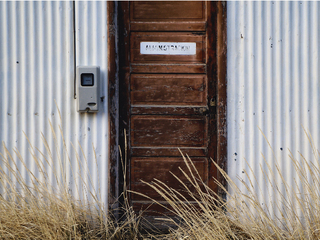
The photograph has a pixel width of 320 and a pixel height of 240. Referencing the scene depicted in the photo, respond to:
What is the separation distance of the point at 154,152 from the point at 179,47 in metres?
1.09

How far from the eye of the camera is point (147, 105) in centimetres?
265

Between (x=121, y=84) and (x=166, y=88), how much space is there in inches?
17.8

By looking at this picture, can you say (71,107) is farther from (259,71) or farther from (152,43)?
(259,71)

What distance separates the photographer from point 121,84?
263cm

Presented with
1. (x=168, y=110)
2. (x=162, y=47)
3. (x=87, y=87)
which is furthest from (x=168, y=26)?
(x=87, y=87)

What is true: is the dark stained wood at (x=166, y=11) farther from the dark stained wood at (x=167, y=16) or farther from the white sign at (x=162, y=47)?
the white sign at (x=162, y=47)

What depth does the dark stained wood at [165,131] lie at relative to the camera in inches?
104

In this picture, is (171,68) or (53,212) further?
(171,68)

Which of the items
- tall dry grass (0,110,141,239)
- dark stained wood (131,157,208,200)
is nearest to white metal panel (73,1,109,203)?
tall dry grass (0,110,141,239)

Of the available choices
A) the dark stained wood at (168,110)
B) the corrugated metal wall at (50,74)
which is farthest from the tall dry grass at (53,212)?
the dark stained wood at (168,110)

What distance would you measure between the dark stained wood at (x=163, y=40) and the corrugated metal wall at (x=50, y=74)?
30 centimetres

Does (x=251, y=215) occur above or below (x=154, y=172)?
below

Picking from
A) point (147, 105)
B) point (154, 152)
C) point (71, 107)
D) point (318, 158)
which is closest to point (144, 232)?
point (154, 152)

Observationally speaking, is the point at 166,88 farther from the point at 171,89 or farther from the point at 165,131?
the point at 165,131
